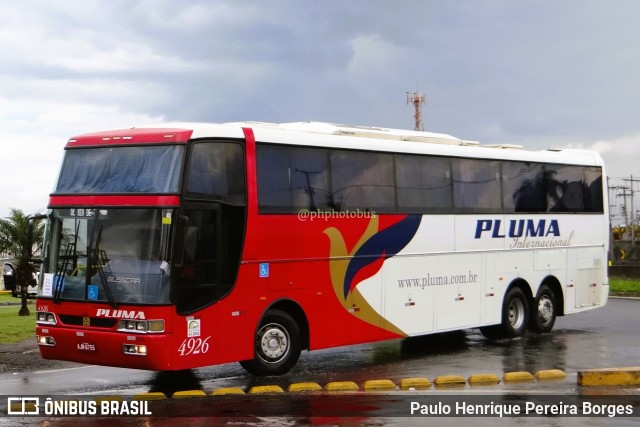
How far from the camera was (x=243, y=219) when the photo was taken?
14.0 meters

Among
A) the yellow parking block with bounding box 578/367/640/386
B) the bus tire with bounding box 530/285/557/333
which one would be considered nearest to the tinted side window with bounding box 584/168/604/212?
the bus tire with bounding box 530/285/557/333

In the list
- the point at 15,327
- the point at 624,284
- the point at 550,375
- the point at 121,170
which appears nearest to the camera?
the point at 121,170

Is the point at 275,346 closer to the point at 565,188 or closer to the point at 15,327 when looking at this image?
the point at 565,188

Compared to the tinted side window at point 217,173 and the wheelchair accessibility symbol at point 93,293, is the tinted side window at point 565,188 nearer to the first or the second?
the tinted side window at point 217,173

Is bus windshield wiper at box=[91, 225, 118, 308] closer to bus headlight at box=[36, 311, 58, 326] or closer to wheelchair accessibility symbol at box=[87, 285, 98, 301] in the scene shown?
wheelchair accessibility symbol at box=[87, 285, 98, 301]

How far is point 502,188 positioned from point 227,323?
823cm

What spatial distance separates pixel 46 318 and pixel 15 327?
11.9 m

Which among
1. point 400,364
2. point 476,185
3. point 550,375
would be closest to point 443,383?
point 550,375

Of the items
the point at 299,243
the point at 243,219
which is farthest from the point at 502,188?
the point at 243,219

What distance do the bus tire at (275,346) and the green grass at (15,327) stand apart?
8.82 meters

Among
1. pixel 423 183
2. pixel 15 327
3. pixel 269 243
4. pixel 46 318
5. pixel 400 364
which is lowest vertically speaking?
pixel 400 364

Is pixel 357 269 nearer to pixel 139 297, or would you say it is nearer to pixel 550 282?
pixel 139 297

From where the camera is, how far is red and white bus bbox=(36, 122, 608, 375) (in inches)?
514

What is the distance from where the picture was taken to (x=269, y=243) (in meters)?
14.5
